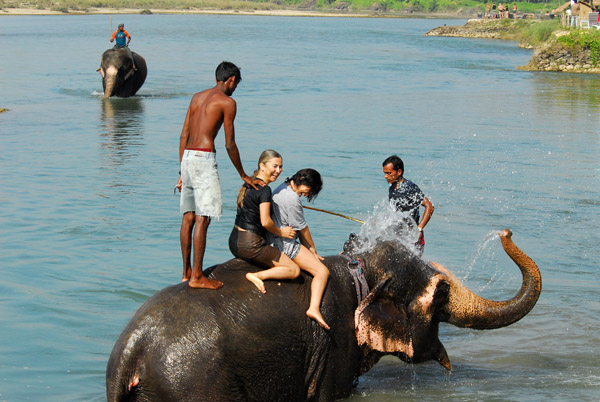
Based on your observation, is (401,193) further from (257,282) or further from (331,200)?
(331,200)

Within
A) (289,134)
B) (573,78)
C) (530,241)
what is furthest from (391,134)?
(573,78)

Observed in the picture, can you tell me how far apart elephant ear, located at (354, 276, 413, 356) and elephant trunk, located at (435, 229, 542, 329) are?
49 centimetres

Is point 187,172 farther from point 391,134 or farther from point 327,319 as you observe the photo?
point 391,134

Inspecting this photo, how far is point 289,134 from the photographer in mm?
22594

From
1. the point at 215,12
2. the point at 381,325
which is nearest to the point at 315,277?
the point at 381,325

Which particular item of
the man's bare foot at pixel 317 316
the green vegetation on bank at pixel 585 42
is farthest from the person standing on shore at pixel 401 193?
the green vegetation on bank at pixel 585 42

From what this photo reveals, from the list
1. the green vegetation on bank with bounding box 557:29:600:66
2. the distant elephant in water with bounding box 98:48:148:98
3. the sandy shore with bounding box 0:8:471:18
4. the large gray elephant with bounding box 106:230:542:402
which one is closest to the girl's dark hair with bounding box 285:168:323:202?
the large gray elephant with bounding box 106:230:542:402

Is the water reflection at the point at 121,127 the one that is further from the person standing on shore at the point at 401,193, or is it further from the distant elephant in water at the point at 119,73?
the person standing on shore at the point at 401,193

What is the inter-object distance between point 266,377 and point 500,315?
6.18ft

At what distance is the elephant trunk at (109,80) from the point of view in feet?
97.0

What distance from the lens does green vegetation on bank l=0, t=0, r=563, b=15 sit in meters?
138

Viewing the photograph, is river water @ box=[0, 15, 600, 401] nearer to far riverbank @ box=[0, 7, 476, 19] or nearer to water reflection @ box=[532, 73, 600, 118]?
water reflection @ box=[532, 73, 600, 118]

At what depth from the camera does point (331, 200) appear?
15.1 meters

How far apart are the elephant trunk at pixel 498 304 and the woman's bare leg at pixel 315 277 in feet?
3.65
